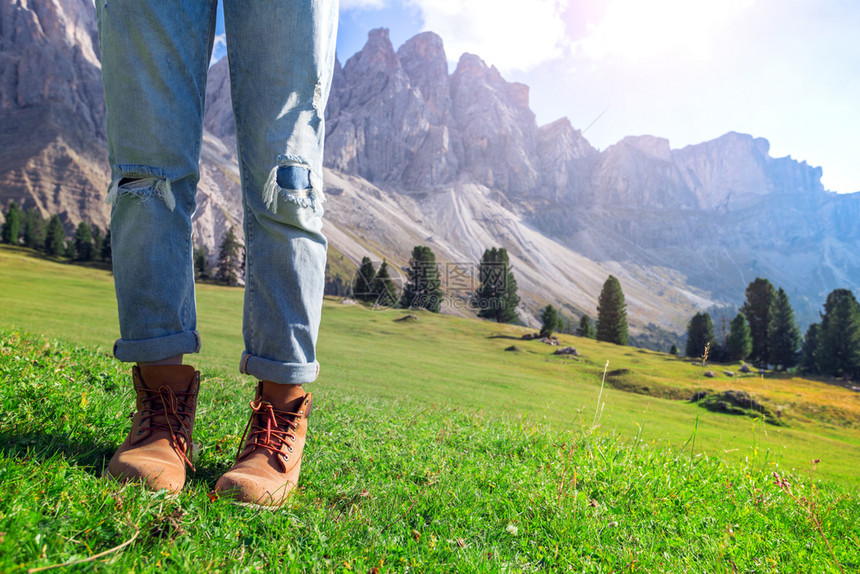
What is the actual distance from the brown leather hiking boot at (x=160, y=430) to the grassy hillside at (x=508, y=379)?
303 centimetres

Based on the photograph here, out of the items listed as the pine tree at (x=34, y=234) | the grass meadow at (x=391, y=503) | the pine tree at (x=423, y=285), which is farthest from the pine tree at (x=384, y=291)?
the pine tree at (x=34, y=234)

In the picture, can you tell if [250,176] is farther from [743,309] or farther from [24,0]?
[24,0]

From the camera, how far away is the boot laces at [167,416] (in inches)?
59.8

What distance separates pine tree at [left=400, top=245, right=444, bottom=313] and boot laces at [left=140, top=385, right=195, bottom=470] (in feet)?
86.8

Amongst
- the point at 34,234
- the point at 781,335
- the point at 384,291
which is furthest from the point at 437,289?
the point at 34,234

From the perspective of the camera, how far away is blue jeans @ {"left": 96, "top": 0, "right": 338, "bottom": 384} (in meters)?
1.54

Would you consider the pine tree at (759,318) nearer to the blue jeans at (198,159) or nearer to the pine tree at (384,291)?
the pine tree at (384,291)

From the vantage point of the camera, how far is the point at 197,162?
1.71m

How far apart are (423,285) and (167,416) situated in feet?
93.4

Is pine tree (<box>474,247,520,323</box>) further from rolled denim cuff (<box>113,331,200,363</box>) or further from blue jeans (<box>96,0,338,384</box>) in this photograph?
rolled denim cuff (<box>113,331,200,363</box>)

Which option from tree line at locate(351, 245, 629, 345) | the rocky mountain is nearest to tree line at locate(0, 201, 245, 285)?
tree line at locate(351, 245, 629, 345)

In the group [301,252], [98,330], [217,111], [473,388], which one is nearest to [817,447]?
[473,388]

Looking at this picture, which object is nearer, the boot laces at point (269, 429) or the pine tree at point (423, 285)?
the boot laces at point (269, 429)

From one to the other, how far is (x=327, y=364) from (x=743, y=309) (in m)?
38.1
